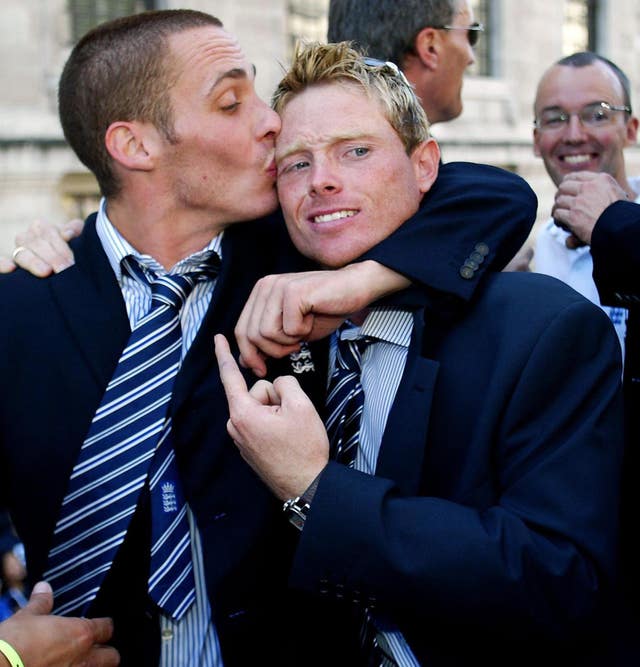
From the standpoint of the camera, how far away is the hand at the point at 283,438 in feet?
5.71

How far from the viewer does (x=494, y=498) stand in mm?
1818

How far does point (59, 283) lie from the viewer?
2.34m

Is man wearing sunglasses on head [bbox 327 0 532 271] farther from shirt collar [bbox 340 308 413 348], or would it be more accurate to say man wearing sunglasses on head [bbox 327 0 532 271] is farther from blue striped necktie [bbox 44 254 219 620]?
blue striped necktie [bbox 44 254 219 620]

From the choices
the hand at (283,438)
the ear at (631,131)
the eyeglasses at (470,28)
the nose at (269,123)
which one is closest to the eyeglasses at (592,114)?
the ear at (631,131)

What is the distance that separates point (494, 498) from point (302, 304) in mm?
598

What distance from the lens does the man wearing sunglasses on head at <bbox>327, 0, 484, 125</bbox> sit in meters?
3.12

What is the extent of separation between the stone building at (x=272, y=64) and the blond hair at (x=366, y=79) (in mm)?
4010

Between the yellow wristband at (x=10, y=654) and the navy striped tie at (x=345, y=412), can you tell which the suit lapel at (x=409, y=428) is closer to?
the navy striped tie at (x=345, y=412)

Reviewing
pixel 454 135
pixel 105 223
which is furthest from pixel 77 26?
pixel 105 223

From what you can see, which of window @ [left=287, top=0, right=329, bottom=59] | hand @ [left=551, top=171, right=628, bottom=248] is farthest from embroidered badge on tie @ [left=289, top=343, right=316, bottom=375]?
window @ [left=287, top=0, right=329, bottom=59]

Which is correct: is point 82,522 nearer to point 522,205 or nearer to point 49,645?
point 49,645

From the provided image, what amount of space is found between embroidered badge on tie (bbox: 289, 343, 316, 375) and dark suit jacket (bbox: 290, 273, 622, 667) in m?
0.35

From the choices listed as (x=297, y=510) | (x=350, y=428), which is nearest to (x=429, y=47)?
(x=350, y=428)

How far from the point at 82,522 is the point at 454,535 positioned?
1.01m
